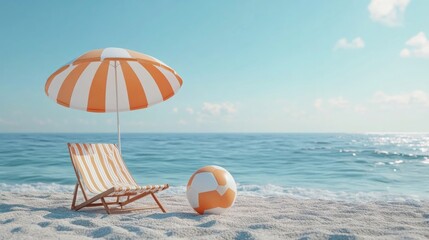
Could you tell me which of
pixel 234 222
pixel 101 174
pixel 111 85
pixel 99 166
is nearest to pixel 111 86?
pixel 111 85

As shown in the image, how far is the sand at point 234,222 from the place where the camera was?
11.4ft

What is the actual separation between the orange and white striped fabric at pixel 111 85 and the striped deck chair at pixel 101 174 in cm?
80

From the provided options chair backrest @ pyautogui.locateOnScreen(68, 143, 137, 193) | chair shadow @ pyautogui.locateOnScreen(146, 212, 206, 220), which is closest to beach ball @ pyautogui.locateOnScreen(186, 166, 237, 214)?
chair shadow @ pyautogui.locateOnScreen(146, 212, 206, 220)

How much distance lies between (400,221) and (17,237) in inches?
137

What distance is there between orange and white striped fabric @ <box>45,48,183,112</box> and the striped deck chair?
0.80 m

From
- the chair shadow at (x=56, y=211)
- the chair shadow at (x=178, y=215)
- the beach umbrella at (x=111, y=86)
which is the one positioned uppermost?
the beach umbrella at (x=111, y=86)

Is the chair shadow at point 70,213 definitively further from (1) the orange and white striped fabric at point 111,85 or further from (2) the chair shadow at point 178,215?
(1) the orange and white striped fabric at point 111,85

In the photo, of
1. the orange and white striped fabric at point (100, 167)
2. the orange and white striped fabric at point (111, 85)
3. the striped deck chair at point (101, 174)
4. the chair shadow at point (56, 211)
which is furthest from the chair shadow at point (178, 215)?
the orange and white striped fabric at point (111, 85)

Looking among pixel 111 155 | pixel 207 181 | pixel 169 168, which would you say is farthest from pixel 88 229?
pixel 169 168

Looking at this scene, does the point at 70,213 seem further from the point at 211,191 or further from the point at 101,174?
the point at 211,191

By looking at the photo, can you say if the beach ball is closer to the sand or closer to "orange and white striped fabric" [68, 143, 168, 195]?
the sand

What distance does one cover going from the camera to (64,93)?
5.71 metres

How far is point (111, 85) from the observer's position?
5.93 metres

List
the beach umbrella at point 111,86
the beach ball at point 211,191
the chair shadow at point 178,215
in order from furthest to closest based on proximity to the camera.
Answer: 1. the beach umbrella at point 111,86
2. the beach ball at point 211,191
3. the chair shadow at point 178,215
